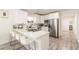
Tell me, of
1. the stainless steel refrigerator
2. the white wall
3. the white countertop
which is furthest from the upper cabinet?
the white wall

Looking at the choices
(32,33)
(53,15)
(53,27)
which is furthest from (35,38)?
(53,15)

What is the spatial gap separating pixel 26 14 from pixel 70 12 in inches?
24.1

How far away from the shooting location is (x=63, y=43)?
1294 millimetres

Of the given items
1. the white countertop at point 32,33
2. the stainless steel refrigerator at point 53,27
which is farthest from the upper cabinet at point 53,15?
the white countertop at point 32,33

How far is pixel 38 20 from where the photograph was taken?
4.37ft

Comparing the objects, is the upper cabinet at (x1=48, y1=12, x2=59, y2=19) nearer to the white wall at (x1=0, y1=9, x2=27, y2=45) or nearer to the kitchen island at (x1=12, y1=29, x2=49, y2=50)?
the kitchen island at (x1=12, y1=29, x2=49, y2=50)

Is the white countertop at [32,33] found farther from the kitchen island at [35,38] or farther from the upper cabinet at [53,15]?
the upper cabinet at [53,15]

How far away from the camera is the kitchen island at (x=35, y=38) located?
1.31 m
